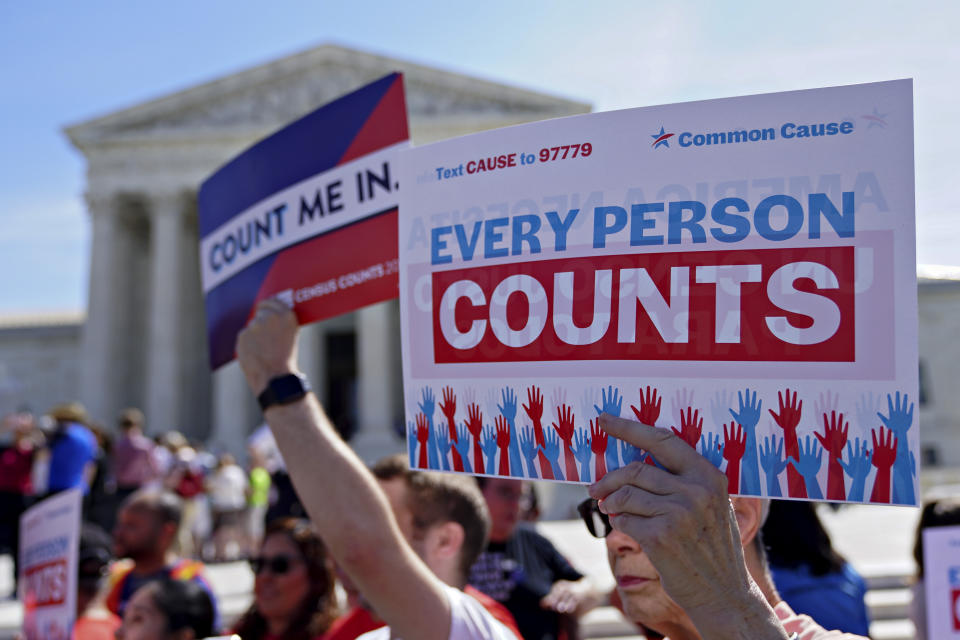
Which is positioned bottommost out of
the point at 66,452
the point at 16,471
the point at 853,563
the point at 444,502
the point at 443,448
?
the point at 853,563

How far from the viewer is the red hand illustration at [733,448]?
1638 mm

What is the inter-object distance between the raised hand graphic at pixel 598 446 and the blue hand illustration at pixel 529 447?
149mm

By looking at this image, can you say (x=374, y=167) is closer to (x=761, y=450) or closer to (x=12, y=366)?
(x=761, y=450)

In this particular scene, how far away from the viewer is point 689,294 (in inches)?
67.9

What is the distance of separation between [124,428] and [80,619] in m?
8.74

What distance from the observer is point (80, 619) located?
412 cm

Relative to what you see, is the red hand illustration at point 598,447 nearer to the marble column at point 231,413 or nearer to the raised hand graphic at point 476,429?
the raised hand graphic at point 476,429

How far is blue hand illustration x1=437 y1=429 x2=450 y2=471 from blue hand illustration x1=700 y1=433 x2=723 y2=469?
1.96 feet

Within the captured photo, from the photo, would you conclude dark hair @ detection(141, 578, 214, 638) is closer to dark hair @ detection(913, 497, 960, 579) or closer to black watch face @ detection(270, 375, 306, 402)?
black watch face @ detection(270, 375, 306, 402)

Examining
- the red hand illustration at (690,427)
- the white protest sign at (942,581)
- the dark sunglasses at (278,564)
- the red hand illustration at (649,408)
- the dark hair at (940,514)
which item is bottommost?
the dark sunglasses at (278,564)

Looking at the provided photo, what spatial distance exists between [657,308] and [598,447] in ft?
0.99

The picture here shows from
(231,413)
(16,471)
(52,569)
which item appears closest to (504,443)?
(52,569)

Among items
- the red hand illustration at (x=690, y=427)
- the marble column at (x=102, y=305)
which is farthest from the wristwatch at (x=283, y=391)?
the marble column at (x=102, y=305)

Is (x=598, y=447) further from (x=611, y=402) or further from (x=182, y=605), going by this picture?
(x=182, y=605)
